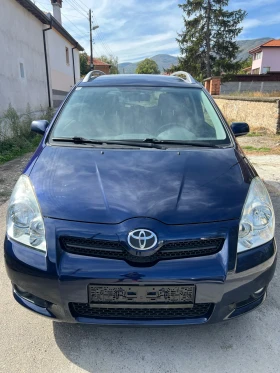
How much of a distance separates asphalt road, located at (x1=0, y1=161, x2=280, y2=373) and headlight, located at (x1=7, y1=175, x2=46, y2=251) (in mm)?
698

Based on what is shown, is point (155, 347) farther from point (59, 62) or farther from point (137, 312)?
point (59, 62)

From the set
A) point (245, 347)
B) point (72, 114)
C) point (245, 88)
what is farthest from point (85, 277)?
point (245, 88)

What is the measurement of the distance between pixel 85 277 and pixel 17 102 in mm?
9796

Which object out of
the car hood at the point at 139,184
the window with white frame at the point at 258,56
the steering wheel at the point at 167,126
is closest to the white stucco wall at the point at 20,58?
the steering wheel at the point at 167,126

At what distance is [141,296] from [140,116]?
1735 mm

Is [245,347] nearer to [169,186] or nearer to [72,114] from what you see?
[169,186]

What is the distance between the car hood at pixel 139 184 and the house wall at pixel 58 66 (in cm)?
1580

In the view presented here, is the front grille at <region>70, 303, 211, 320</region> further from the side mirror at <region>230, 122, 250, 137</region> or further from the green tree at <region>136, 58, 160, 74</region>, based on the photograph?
the green tree at <region>136, 58, 160, 74</region>

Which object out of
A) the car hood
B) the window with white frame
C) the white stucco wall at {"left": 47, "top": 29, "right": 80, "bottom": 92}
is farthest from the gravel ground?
the window with white frame

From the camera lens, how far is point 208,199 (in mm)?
1841

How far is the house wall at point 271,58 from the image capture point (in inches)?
1898

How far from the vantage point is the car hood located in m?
1.75

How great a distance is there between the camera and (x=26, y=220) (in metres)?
1.82

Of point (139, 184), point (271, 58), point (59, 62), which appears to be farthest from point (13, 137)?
point (271, 58)
